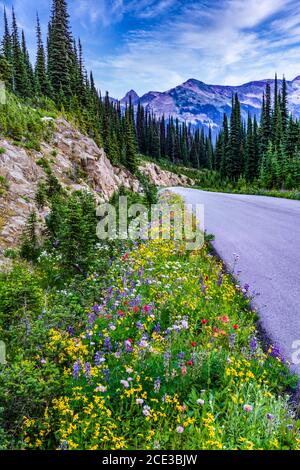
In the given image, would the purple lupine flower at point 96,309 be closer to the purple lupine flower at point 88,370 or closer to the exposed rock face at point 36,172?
the purple lupine flower at point 88,370

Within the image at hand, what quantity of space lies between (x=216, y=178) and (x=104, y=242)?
2751 inches

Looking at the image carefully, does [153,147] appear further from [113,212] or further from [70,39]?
[113,212]

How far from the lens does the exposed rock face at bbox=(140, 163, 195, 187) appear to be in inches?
3268

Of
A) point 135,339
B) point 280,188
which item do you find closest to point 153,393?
point 135,339

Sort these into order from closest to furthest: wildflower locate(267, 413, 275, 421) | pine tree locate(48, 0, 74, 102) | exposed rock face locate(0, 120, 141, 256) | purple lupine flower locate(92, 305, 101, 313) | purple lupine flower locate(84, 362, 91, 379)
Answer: wildflower locate(267, 413, 275, 421), purple lupine flower locate(84, 362, 91, 379), purple lupine flower locate(92, 305, 101, 313), exposed rock face locate(0, 120, 141, 256), pine tree locate(48, 0, 74, 102)

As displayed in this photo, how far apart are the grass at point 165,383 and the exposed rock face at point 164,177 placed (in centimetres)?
7440

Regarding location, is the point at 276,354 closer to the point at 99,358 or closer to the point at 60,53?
the point at 99,358

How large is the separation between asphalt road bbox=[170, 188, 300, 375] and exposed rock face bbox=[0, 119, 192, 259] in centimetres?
667

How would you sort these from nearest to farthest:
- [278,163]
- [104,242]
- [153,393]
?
[153,393], [104,242], [278,163]

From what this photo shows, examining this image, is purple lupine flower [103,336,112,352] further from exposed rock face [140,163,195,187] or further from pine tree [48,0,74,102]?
exposed rock face [140,163,195,187]

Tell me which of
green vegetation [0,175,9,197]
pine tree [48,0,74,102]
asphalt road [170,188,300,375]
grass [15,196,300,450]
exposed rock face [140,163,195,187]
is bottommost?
grass [15,196,300,450]

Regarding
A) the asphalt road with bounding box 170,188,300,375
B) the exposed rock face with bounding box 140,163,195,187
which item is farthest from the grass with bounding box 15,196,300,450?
the exposed rock face with bounding box 140,163,195,187

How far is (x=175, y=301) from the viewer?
547cm

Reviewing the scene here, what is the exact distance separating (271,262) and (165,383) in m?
5.00
